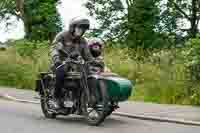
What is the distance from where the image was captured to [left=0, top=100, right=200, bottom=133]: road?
511 inches

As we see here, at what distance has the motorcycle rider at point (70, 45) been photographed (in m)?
14.3

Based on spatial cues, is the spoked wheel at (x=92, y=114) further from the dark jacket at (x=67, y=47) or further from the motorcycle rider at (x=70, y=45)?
the dark jacket at (x=67, y=47)

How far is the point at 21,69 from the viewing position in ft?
88.4

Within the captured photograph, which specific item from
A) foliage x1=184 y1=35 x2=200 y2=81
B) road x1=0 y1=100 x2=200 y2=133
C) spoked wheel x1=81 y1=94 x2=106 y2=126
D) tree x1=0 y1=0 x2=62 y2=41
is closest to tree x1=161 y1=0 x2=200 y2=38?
tree x1=0 y1=0 x2=62 y2=41

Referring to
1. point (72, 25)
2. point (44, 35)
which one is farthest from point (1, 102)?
point (44, 35)

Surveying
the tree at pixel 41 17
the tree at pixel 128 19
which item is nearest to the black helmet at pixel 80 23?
the tree at pixel 128 19

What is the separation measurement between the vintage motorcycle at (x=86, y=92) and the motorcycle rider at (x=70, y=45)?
0.17m

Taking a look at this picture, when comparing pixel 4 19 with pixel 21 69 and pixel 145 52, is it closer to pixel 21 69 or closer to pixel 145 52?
pixel 21 69

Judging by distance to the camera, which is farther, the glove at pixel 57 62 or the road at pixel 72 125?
the glove at pixel 57 62

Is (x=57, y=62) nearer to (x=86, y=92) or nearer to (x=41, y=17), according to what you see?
(x=86, y=92)

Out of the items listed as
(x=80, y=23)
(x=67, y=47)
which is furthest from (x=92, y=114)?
(x=80, y=23)

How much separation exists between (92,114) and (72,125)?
0.46 metres

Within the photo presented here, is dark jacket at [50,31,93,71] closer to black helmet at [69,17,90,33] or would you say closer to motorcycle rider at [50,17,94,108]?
motorcycle rider at [50,17,94,108]

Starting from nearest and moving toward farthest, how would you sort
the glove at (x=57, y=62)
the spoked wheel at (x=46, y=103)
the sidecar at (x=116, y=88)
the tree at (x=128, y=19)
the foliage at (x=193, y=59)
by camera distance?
1. the sidecar at (x=116, y=88)
2. the glove at (x=57, y=62)
3. the spoked wheel at (x=46, y=103)
4. the foliage at (x=193, y=59)
5. the tree at (x=128, y=19)
